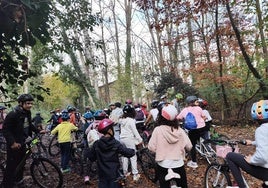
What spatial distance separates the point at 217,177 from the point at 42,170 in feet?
12.3

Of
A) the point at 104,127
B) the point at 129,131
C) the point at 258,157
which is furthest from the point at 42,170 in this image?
the point at 258,157

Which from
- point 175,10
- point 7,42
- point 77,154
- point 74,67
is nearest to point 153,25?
point 175,10

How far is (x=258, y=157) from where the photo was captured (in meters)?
3.62

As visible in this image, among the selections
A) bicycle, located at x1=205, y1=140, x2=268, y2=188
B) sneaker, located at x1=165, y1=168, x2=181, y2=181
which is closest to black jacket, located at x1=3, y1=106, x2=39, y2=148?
sneaker, located at x1=165, y1=168, x2=181, y2=181

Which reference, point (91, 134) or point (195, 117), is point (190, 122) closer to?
point (195, 117)

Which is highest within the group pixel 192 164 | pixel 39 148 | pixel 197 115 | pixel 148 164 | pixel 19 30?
pixel 19 30

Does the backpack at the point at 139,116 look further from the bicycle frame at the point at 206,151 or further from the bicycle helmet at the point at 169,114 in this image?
the bicycle helmet at the point at 169,114

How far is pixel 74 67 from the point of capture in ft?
79.1

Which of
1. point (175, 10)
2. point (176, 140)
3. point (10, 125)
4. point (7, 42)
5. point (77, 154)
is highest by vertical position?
point (175, 10)

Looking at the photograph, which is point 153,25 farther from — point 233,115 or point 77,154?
point 233,115

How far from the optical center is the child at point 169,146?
4.50m

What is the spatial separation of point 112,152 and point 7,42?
3.04 meters

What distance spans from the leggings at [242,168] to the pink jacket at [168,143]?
702 millimetres

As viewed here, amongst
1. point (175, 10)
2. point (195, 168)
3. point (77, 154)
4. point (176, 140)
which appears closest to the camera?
point (176, 140)
